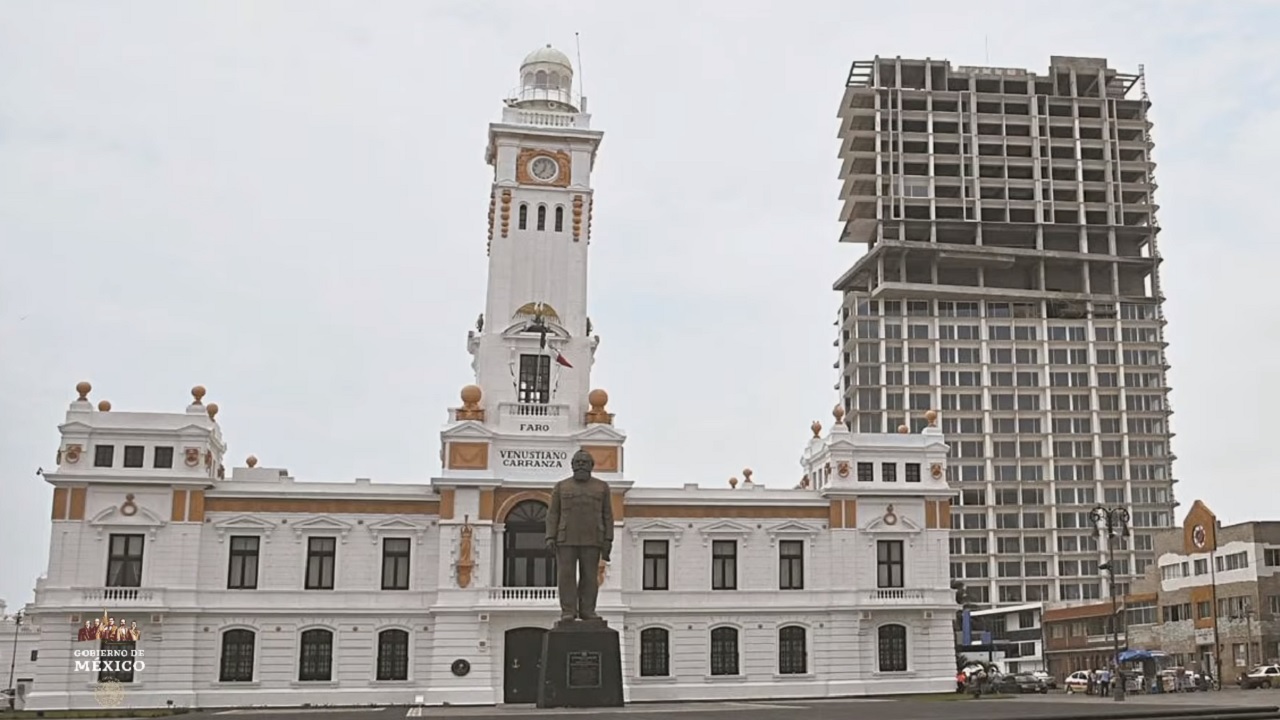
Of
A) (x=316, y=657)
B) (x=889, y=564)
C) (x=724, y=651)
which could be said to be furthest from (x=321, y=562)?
(x=889, y=564)

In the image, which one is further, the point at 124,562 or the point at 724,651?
the point at 724,651

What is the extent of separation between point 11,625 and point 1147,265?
294ft

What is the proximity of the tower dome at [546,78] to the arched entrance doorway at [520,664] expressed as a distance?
22.0 m

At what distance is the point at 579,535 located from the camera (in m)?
29.4

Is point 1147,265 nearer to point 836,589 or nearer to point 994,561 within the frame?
point 994,561

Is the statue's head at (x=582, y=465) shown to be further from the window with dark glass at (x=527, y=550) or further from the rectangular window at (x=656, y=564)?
the rectangular window at (x=656, y=564)

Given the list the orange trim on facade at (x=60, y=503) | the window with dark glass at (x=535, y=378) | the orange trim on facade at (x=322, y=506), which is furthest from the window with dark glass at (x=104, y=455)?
the window with dark glass at (x=535, y=378)

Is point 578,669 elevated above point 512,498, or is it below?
below

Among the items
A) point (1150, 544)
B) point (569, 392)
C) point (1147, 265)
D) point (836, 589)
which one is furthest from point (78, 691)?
point (1147, 265)

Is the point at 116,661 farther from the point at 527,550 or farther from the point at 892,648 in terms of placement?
the point at 892,648

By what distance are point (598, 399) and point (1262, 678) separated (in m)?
32.4

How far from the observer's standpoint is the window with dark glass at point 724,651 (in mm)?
49375

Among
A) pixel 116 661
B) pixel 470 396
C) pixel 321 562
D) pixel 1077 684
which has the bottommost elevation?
pixel 1077 684

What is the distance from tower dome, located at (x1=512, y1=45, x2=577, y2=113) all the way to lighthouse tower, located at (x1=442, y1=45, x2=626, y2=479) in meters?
0.04
